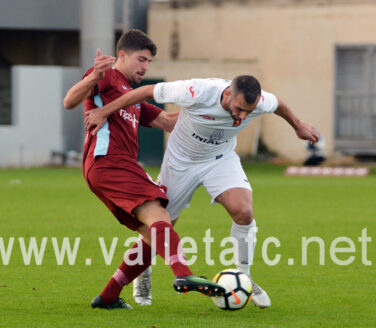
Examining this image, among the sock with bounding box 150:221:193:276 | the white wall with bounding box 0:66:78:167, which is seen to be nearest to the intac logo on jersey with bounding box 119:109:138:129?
the sock with bounding box 150:221:193:276

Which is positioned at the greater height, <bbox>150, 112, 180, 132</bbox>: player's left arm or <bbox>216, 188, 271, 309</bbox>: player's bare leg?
<bbox>150, 112, 180, 132</bbox>: player's left arm

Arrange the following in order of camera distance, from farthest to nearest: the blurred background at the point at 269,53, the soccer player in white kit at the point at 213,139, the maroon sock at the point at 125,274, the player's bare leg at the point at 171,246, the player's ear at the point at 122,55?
1. the blurred background at the point at 269,53
2. the player's ear at the point at 122,55
3. the maroon sock at the point at 125,274
4. the soccer player in white kit at the point at 213,139
5. the player's bare leg at the point at 171,246

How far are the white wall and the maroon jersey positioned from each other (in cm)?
2386

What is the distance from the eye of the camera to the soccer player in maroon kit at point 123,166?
289 inches

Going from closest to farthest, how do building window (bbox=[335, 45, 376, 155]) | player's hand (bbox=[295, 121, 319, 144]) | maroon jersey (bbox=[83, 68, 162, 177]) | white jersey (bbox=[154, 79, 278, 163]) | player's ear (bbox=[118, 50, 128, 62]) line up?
white jersey (bbox=[154, 79, 278, 163]), maroon jersey (bbox=[83, 68, 162, 177]), player's ear (bbox=[118, 50, 128, 62]), player's hand (bbox=[295, 121, 319, 144]), building window (bbox=[335, 45, 376, 155])

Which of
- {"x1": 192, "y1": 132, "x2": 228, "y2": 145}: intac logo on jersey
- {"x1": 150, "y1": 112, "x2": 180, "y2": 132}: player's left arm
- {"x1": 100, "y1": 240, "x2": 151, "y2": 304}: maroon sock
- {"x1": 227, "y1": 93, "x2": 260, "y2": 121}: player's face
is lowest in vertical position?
{"x1": 100, "y1": 240, "x2": 151, "y2": 304}: maroon sock

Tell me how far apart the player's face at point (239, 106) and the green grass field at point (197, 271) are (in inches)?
59.8

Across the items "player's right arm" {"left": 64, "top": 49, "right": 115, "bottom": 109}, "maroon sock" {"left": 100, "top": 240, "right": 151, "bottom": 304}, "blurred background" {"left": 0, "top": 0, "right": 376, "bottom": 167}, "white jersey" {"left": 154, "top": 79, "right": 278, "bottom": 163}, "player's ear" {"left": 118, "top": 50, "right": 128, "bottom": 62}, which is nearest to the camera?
"player's right arm" {"left": 64, "top": 49, "right": 115, "bottom": 109}

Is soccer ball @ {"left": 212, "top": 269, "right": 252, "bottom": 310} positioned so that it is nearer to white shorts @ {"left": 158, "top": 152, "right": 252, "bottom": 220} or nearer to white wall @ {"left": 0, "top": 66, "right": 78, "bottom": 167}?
white shorts @ {"left": 158, "top": 152, "right": 252, "bottom": 220}

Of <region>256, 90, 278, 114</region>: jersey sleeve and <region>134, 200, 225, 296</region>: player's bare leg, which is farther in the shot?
<region>256, 90, 278, 114</region>: jersey sleeve

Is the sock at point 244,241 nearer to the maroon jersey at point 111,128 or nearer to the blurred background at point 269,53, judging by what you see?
the maroon jersey at point 111,128

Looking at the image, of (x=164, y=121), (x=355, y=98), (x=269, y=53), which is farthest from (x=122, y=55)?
(x=355, y=98)

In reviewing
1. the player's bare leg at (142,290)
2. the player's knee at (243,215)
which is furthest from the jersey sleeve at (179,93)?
the player's bare leg at (142,290)

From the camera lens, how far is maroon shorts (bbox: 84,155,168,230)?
7.49m
